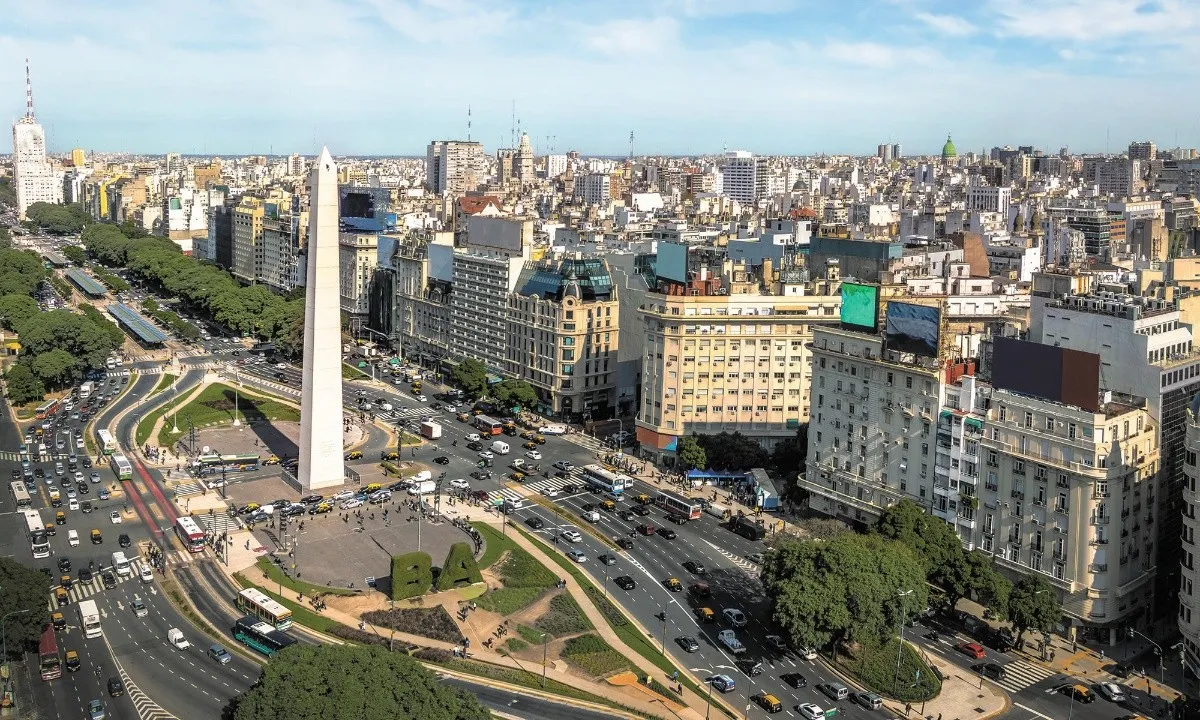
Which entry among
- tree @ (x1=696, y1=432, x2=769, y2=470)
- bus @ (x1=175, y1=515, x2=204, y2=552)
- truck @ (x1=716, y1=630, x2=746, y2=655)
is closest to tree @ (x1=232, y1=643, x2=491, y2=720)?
truck @ (x1=716, y1=630, x2=746, y2=655)

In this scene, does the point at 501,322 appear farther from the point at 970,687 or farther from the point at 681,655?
the point at 970,687

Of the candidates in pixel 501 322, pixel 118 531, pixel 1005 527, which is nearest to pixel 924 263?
pixel 501 322

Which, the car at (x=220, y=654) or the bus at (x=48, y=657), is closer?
the bus at (x=48, y=657)

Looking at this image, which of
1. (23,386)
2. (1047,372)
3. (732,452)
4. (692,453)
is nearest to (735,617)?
(1047,372)

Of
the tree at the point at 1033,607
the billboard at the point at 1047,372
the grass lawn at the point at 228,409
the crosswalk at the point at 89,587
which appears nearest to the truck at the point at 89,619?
the crosswalk at the point at 89,587

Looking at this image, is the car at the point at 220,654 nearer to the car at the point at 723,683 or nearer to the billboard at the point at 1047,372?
the car at the point at 723,683

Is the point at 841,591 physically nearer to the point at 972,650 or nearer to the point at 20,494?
the point at 972,650
